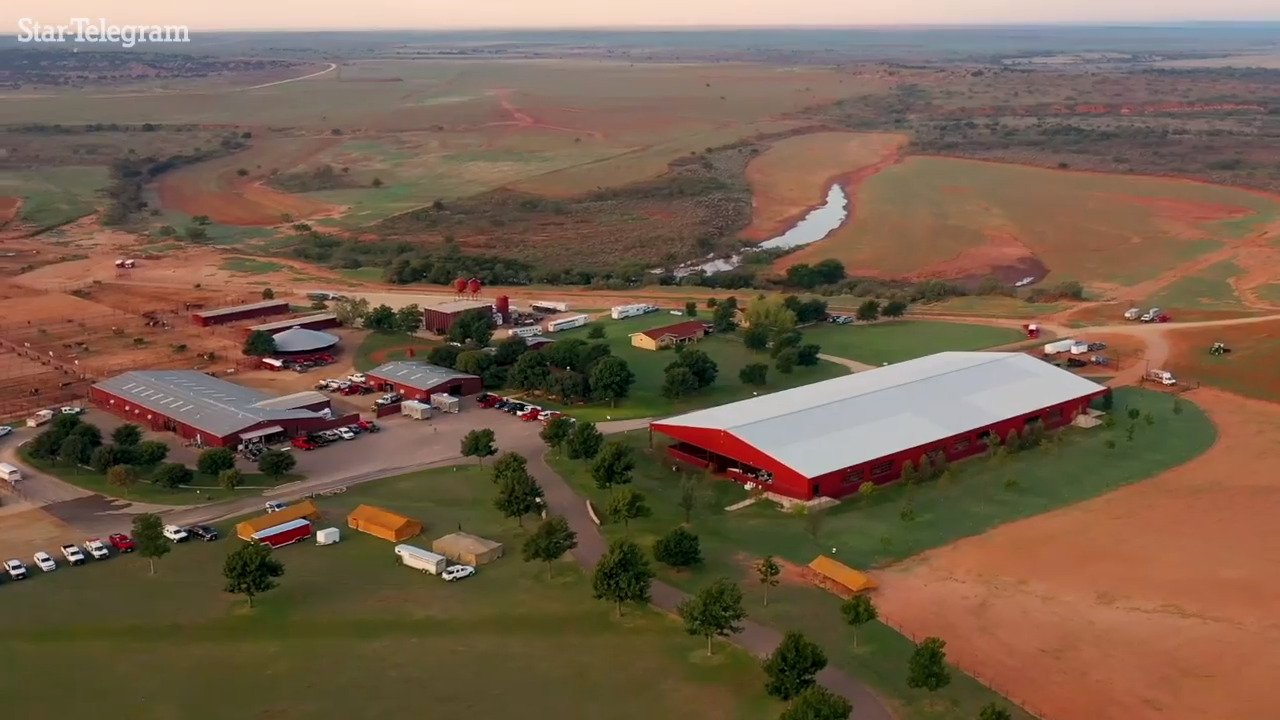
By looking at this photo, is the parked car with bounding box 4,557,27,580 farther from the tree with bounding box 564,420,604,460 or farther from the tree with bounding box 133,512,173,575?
the tree with bounding box 564,420,604,460

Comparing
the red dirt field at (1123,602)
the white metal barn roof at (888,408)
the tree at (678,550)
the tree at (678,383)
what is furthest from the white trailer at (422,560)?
the tree at (678,383)

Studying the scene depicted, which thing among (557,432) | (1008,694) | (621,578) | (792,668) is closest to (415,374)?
(557,432)

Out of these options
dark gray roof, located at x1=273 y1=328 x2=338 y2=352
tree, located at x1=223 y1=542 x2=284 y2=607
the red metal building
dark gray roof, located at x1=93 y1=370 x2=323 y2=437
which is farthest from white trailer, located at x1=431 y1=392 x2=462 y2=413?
tree, located at x1=223 y1=542 x2=284 y2=607

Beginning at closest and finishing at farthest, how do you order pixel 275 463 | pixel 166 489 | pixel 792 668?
pixel 792 668 < pixel 166 489 < pixel 275 463

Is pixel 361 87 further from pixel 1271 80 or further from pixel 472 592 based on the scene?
pixel 472 592

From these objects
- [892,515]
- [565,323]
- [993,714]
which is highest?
[993,714]

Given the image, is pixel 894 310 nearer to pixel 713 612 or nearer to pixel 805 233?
pixel 805 233

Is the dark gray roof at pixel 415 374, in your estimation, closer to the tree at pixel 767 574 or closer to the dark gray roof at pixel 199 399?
the dark gray roof at pixel 199 399
